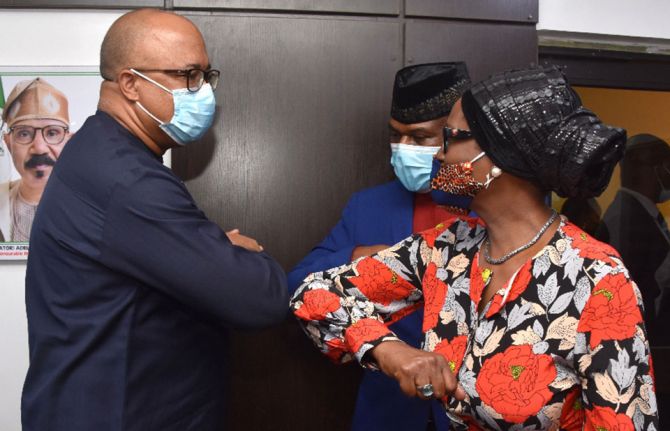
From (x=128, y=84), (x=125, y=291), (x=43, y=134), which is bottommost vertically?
(x=125, y=291)

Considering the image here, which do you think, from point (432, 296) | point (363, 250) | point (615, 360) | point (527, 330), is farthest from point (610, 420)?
point (363, 250)

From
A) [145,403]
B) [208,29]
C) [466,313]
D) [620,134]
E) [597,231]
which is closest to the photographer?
[620,134]

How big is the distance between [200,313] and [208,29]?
1211 millimetres

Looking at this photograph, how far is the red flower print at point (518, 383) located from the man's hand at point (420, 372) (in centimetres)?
7

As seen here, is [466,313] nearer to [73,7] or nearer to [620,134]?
[620,134]

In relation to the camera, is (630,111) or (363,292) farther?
(630,111)

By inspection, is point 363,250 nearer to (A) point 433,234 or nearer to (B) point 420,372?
(A) point 433,234

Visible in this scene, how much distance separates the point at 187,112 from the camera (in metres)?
1.81

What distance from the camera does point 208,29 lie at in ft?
8.04

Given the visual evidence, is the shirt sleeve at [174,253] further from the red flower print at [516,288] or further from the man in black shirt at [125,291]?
the red flower print at [516,288]

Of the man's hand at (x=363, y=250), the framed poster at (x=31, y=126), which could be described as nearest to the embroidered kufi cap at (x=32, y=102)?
the framed poster at (x=31, y=126)

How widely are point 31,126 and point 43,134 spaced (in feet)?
0.16

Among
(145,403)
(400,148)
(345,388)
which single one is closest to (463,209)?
(400,148)

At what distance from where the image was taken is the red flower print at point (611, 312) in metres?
1.26
